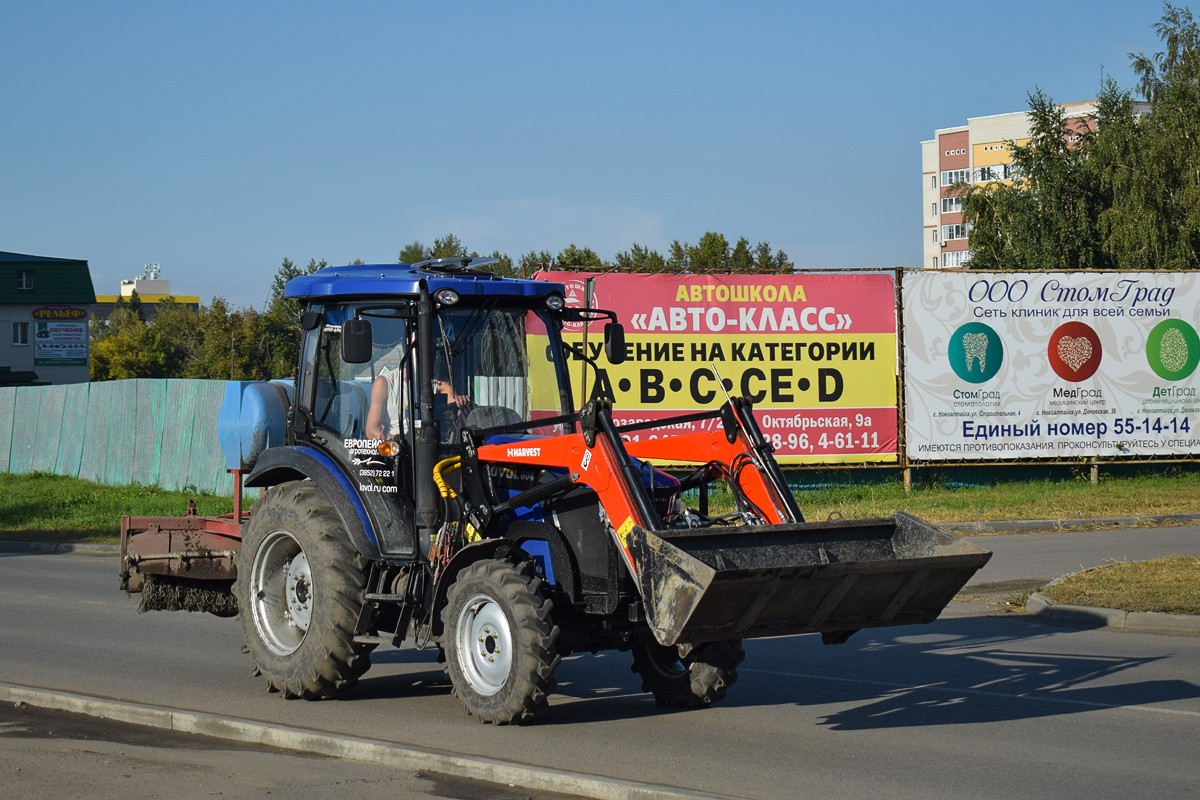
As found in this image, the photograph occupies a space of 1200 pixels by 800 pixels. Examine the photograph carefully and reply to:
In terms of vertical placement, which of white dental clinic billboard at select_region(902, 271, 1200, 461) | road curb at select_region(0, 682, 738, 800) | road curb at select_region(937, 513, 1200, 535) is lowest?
road curb at select_region(0, 682, 738, 800)

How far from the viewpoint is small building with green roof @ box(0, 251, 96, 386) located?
233 feet

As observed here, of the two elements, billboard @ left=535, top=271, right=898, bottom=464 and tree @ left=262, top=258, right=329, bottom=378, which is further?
tree @ left=262, top=258, right=329, bottom=378

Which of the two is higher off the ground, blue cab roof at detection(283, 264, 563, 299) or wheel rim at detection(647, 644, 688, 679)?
blue cab roof at detection(283, 264, 563, 299)

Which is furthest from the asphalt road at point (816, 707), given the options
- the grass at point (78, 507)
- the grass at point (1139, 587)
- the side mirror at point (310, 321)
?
the grass at point (78, 507)

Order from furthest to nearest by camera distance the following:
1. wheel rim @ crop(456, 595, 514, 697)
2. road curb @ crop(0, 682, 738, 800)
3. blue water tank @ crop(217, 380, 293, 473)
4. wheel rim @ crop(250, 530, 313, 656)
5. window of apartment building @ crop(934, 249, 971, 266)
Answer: window of apartment building @ crop(934, 249, 971, 266) → blue water tank @ crop(217, 380, 293, 473) → wheel rim @ crop(250, 530, 313, 656) → wheel rim @ crop(456, 595, 514, 697) → road curb @ crop(0, 682, 738, 800)

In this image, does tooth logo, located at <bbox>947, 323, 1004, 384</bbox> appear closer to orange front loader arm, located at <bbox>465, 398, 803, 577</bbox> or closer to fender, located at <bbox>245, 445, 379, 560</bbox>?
orange front loader arm, located at <bbox>465, 398, 803, 577</bbox>

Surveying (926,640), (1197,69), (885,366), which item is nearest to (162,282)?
(1197,69)

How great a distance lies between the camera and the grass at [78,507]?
21.9 m

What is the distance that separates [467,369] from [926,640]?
5158 millimetres

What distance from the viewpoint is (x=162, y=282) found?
15488 cm

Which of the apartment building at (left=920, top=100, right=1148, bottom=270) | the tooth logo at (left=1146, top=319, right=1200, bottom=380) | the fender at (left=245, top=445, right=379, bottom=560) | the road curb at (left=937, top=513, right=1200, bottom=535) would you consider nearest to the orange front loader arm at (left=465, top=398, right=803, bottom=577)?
the fender at (left=245, top=445, right=379, bottom=560)

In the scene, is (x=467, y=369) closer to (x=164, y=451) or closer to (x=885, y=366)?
(x=885, y=366)

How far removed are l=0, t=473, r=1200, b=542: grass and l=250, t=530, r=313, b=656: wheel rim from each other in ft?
31.7

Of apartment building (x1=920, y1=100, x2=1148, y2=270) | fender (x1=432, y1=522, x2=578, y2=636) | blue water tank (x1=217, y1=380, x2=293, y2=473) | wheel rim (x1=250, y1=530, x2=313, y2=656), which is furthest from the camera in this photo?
apartment building (x1=920, y1=100, x2=1148, y2=270)
